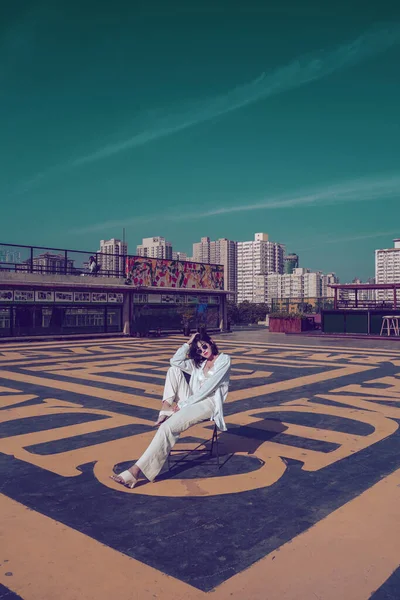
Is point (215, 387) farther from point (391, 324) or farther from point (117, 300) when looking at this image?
point (391, 324)

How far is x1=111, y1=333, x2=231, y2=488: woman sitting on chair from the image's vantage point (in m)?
4.88

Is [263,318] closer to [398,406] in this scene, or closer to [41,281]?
[41,281]

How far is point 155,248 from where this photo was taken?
389 feet

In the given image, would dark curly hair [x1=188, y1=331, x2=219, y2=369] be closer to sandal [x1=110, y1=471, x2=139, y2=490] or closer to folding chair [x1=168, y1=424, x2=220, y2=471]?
folding chair [x1=168, y1=424, x2=220, y2=471]

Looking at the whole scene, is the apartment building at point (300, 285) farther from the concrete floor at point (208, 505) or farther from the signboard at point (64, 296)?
the concrete floor at point (208, 505)

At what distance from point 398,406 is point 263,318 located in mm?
42479

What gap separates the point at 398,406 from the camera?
879cm

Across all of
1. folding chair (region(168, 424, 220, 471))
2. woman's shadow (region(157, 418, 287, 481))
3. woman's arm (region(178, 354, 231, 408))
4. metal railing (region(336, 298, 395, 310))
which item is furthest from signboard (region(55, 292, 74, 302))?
woman's arm (region(178, 354, 231, 408))

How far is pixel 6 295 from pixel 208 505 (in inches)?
867

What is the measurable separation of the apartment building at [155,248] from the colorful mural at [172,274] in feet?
245

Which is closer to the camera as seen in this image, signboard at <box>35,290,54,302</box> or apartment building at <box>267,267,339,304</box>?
signboard at <box>35,290,54,302</box>

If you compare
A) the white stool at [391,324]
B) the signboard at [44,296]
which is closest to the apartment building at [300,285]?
the white stool at [391,324]

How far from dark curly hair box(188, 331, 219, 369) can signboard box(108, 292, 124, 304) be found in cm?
2334

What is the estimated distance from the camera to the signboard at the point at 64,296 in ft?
85.7
